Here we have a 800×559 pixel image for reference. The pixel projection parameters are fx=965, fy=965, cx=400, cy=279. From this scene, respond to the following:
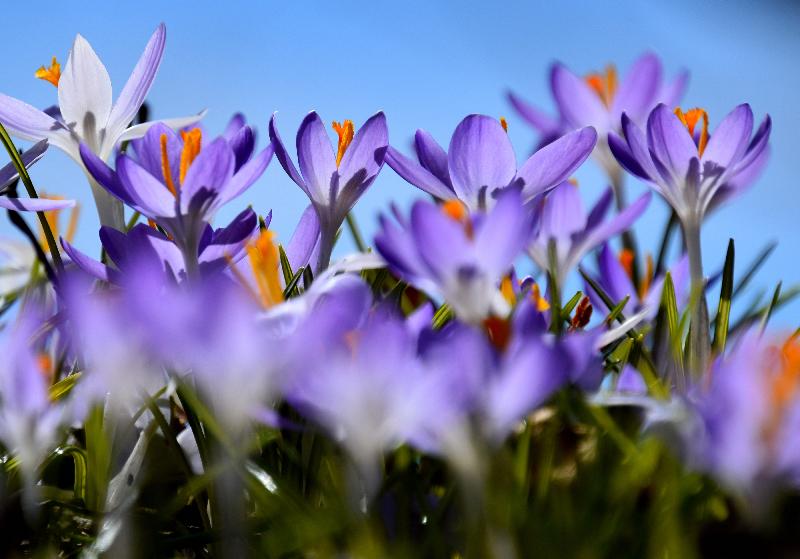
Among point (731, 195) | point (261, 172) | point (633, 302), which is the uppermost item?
point (261, 172)

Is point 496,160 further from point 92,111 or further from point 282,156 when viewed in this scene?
point 92,111

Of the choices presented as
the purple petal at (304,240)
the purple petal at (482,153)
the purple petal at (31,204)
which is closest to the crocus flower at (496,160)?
the purple petal at (482,153)

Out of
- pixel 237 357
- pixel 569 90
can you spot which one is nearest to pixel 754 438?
pixel 237 357

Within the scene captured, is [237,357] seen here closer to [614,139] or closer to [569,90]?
[614,139]

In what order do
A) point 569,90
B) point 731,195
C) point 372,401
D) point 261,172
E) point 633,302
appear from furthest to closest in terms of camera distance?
1. point 569,90
2. point 633,302
3. point 731,195
4. point 261,172
5. point 372,401

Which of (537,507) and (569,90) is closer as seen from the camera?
(537,507)

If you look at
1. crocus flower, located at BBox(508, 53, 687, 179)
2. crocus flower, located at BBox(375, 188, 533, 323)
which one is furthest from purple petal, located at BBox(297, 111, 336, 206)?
crocus flower, located at BBox(508, 53, 687, 179)

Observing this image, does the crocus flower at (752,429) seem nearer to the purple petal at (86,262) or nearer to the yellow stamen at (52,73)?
the purple petal at (86,262)
